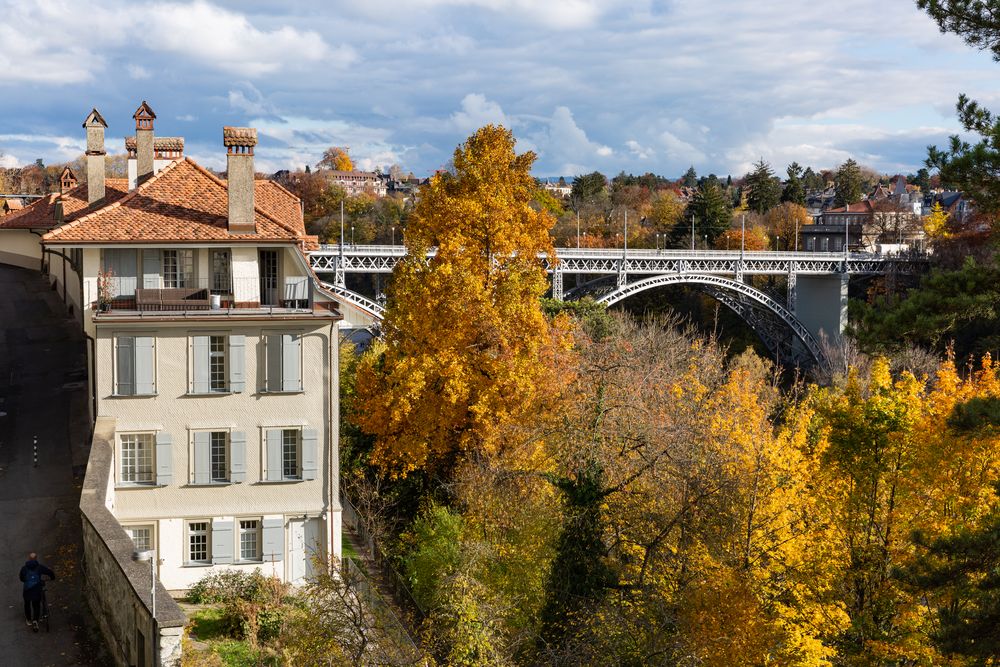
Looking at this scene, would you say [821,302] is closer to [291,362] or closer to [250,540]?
[291,362]

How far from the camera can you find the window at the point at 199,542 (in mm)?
23828

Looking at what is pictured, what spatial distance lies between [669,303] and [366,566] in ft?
216

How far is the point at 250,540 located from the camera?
2442 cm

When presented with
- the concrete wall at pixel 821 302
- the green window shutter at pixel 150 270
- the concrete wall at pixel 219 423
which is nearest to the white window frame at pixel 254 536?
the concrete wall at pixel 219 423

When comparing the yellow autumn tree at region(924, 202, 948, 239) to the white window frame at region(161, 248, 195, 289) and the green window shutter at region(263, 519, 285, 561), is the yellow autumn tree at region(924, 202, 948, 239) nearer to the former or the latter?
the green window shutter at region(263, 519, 285, 561)

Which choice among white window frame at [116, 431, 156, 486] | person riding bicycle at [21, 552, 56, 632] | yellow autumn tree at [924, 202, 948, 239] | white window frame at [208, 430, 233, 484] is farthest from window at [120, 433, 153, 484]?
yellow autumn tree at [924, 202, 948, 239]

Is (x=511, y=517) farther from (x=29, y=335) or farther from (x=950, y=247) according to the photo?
(x=950, y=247)

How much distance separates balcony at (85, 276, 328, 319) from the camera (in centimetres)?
2353

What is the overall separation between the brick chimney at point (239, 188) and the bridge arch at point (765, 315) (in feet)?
164

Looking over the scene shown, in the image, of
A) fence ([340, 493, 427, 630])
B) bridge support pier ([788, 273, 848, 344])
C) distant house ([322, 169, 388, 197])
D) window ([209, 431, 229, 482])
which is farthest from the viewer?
distant house ([322, 169, 388, 197])

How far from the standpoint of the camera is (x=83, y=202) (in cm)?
3241

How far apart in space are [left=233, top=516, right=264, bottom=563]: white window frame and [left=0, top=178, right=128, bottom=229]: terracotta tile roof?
32.3ft

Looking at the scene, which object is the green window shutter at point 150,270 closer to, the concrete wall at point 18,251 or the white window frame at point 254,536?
the white window frame at point 254,536

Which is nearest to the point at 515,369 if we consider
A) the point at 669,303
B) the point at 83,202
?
the point at 83,202
